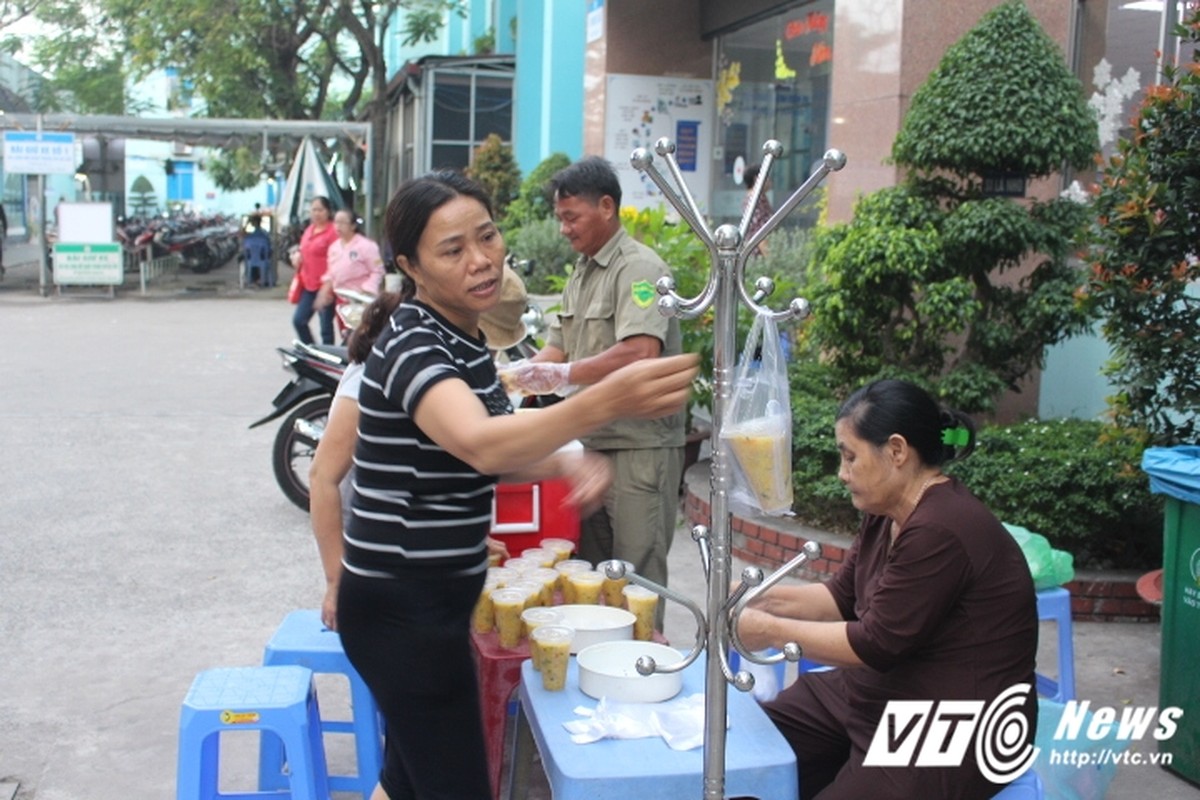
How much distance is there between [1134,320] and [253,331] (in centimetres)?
1252

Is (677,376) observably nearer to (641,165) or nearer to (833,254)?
(641,165)

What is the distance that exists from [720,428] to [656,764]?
75cm

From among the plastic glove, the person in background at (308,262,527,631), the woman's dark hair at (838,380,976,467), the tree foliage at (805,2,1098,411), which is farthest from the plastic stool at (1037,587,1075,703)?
the tree foliage at (805,2,1098,411)

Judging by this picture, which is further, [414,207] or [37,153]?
[37,153]

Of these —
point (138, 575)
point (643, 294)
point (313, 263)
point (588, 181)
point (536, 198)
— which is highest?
point (536, 198)

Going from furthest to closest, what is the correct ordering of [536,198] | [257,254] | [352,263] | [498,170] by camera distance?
[257,254], [498,170], [536,198], [352,263]

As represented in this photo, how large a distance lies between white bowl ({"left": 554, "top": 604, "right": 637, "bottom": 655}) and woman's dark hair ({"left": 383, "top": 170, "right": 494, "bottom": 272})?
115 cm

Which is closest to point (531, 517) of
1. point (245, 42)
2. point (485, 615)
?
point (485, 615)

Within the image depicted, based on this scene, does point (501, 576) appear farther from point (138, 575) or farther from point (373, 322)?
point (138, 575)

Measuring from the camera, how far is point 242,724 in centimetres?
295

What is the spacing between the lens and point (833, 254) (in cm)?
604

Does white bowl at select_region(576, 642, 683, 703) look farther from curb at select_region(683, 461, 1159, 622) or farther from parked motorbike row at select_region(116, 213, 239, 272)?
parked motorbike row at select_region(116, 213, 239, 272)

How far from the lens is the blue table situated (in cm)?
240
